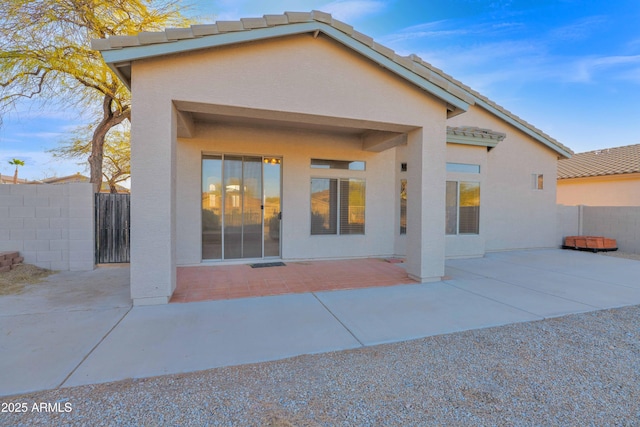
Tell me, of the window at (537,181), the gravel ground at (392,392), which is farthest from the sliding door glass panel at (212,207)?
the window at (537,181)

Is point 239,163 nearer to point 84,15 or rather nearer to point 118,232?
point 118,232

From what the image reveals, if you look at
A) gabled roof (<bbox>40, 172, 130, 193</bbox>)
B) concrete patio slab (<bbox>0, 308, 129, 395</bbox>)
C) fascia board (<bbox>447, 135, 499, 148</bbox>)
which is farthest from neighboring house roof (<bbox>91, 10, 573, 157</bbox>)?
gabled roof (<bbox>40, 172, 130, 193</bbox>)

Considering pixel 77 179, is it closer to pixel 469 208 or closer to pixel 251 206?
pixel 251 206

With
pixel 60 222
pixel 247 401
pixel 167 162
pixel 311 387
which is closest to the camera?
pixel 247 401

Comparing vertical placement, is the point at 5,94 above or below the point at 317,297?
above

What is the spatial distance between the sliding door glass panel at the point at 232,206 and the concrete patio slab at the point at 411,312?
138 inches

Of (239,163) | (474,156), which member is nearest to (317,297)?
(239,163)

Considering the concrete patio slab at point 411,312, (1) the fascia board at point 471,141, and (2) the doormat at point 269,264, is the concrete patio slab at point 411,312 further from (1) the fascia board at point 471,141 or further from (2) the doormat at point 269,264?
(1) the fascia board at point 471,141

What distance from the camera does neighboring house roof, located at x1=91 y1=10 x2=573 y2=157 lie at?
4.31m

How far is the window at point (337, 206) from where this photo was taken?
27.9 ft

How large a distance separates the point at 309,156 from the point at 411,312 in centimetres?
518

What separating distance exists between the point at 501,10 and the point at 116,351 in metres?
14.6

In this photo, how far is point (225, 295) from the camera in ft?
17.3

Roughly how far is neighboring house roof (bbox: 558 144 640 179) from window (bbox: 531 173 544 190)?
566 cm
